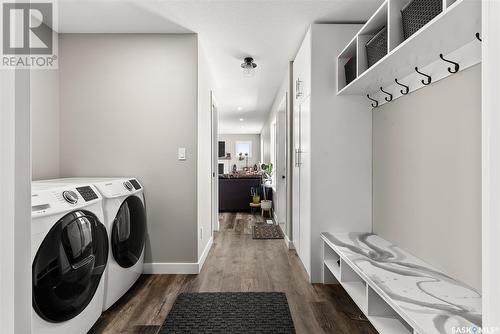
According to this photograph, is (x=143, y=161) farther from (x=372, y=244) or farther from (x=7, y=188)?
(x=7, y=188)

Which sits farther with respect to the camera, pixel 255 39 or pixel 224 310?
pixel 255 39

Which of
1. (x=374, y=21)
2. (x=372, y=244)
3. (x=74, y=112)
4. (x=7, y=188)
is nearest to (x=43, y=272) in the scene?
(x=7, y=188)

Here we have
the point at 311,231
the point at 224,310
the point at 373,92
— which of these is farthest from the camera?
the point at 311,231

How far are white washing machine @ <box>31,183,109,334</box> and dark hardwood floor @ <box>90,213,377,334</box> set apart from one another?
0.31 meters

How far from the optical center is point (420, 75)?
5.84 ft

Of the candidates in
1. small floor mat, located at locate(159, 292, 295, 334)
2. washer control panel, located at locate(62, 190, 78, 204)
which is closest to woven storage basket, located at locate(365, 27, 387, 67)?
small floor mat, located at locate(159, 292, 295, 334)

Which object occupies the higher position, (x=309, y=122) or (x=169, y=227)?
(x=309, y=122)

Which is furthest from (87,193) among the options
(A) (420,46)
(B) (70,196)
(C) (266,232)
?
(C) (266,232)

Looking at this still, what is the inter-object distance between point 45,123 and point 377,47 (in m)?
2.79

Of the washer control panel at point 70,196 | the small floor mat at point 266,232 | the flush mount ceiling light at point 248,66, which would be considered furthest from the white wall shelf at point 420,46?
the small floor mat at point 266,232

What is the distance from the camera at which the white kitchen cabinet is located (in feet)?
8.27

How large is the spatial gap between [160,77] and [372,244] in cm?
239

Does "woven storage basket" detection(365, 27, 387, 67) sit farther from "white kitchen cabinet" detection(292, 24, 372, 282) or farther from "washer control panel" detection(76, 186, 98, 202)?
Result: "washer control panel" detection(76, 186, 98, 202)

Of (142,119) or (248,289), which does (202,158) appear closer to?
(142,119)
